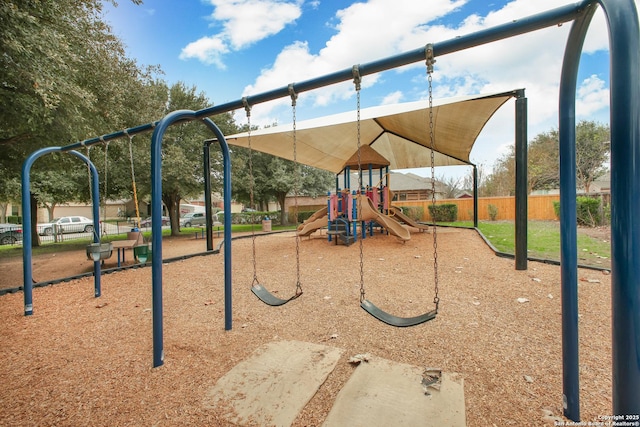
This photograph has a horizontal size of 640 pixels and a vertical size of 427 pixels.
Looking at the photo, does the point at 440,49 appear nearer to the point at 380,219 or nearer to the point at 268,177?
the point at 380,219

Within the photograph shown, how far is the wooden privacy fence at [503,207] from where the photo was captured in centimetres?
1566

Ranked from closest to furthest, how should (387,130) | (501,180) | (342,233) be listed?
(342,233) < (387,130) < (501,180)

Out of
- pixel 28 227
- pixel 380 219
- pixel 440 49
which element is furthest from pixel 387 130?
pixel 28 227

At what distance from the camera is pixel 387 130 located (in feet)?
30.8

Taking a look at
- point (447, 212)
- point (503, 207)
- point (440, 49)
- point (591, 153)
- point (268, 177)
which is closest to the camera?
point (440, 49)

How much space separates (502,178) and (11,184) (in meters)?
30.2

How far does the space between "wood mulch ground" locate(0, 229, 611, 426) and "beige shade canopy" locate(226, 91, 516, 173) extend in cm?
319

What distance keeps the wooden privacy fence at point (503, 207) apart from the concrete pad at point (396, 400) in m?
17.1

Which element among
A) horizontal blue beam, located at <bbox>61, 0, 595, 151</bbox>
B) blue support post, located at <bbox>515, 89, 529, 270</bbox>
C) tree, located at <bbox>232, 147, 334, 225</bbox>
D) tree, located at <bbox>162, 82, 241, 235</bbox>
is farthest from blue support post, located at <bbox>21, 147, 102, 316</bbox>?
tree, located at <bbox>232, 147, 334, 225</bbox>

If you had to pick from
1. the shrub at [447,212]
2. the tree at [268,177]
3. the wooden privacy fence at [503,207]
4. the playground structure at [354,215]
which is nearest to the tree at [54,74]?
the playground structure at [354,215]

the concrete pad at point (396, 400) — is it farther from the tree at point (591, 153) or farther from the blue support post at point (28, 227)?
the tree at point (591, 153)

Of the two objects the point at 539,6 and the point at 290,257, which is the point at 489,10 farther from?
the point at 290,257

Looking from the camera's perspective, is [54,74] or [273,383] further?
[54,74]

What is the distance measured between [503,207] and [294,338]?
18.5 meters
